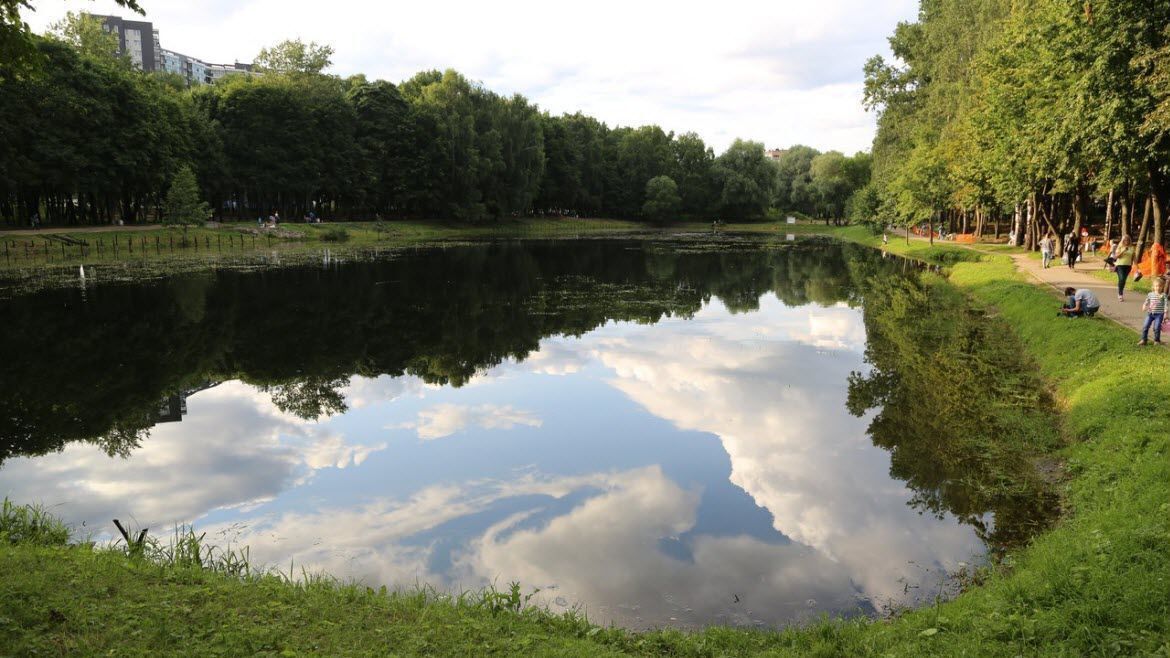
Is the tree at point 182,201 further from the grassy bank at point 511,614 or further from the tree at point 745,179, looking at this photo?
the tree at point 745,179

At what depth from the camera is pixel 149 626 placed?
6582 millimetres

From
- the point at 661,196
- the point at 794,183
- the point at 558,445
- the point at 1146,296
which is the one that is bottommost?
the point at 558,445

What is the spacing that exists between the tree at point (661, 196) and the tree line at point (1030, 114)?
166ft

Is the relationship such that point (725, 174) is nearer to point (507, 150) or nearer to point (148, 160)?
point (507, 150)

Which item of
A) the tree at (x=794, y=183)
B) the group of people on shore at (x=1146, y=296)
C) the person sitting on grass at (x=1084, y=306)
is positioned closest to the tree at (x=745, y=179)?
the tree at (x=794, y=183)

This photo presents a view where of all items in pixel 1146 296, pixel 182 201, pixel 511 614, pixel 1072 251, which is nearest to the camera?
pixel 511 614

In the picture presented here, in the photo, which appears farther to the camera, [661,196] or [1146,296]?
[661,196]

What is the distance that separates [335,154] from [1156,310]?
268ft

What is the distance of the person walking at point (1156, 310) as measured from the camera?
54.8ft

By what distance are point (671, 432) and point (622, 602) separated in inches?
279

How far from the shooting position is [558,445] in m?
15.1

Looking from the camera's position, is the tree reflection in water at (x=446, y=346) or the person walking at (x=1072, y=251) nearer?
the tree reflection in water at (x=446, y=346)

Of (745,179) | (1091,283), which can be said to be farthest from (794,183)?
(1091,283)

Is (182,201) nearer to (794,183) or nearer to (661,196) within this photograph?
(661,196)
